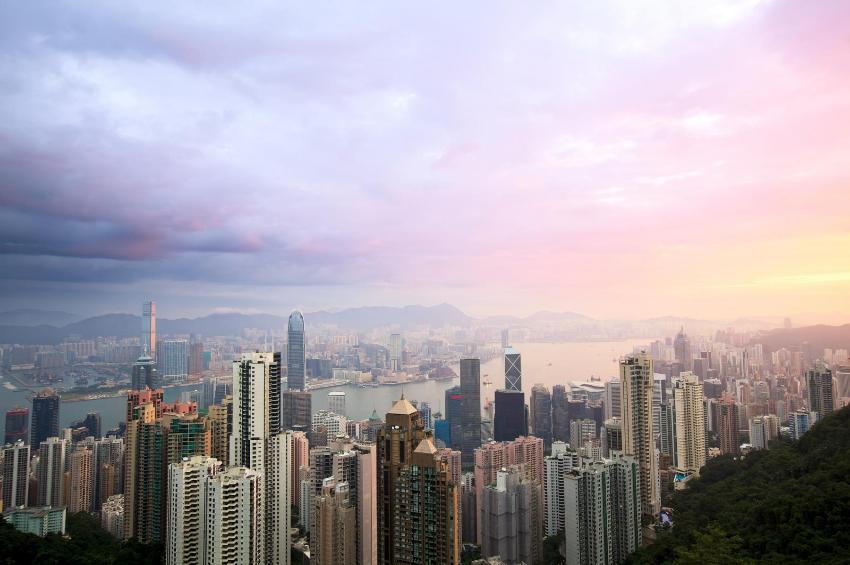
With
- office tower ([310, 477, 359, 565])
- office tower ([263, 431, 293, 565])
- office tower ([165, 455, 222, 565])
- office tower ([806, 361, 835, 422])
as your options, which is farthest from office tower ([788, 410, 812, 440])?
office tower ([165, 455, 222, 565])

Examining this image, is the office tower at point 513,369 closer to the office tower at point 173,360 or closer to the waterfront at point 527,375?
the waterfront at point 527,375

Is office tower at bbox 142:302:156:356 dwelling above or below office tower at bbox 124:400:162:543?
above

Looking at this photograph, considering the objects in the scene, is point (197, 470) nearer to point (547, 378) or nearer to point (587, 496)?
point (587, 496)

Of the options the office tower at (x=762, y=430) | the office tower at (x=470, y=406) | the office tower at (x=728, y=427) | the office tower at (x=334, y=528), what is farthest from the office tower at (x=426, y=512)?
the office tower at (x=728, y=427)

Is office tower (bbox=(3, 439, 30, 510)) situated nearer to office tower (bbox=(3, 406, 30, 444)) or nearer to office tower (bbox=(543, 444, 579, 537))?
office tower (bbox=(3, 406, 30, 444))

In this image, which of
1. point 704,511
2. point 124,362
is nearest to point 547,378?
point 704,511

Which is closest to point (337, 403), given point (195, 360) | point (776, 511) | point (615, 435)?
point (195, 360)

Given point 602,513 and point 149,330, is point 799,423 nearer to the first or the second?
point 602,513
